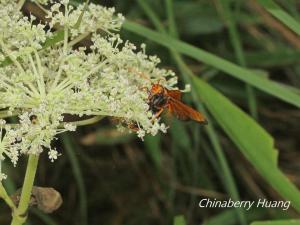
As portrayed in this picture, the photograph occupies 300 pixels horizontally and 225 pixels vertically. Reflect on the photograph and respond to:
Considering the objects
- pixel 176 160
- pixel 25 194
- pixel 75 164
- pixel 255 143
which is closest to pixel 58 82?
pixel 25 194

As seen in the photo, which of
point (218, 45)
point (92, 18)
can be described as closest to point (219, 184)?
point (218, 45)

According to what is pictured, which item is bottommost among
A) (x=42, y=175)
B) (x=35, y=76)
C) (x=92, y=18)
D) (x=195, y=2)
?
(x=42, y=175)

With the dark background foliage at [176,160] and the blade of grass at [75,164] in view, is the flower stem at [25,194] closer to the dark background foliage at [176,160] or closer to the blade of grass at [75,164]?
the blade of grass at [75,164]

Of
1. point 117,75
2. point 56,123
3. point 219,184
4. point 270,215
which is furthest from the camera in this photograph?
point 219,184

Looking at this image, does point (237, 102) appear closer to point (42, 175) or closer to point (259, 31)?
point (259, 31)

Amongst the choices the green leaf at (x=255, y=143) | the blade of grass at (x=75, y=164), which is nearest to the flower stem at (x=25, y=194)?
the green leaf at (x=255, y=143)

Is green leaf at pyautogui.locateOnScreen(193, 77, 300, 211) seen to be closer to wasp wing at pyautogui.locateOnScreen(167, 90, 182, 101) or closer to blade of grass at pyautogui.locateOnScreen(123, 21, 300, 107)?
blade of grass at pyautogui.locateOnScreen(123, 21, 300, 107)

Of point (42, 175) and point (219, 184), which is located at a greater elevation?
point (42, 175)

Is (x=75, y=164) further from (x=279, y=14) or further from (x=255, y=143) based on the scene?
(x=279, y=14)
